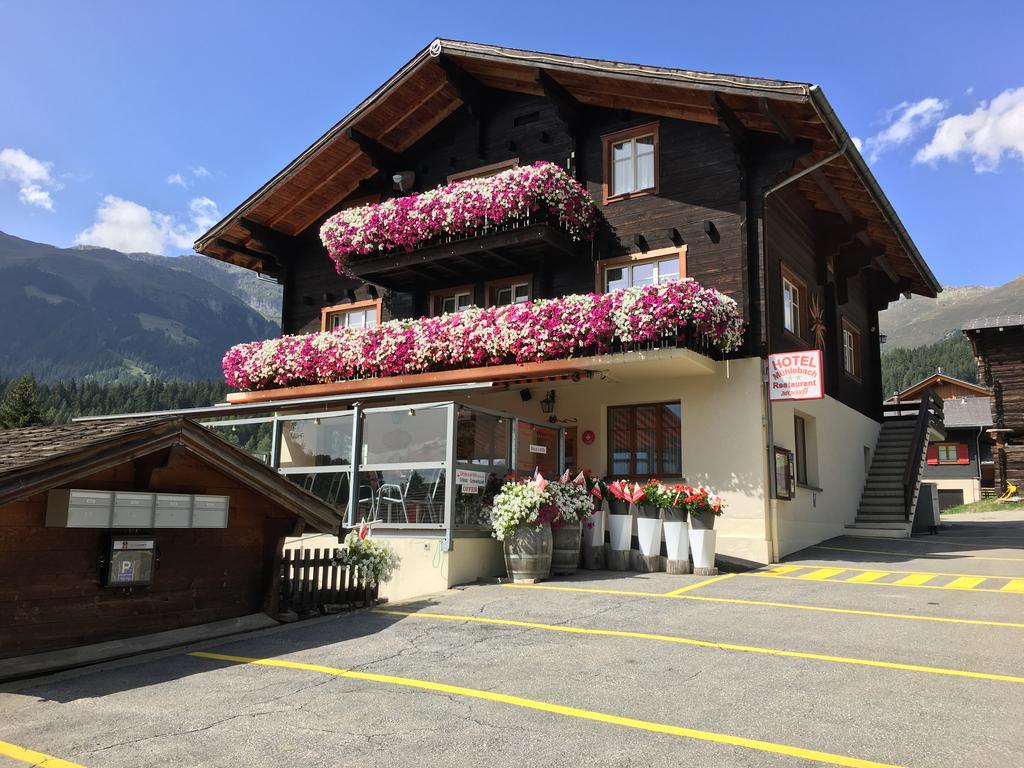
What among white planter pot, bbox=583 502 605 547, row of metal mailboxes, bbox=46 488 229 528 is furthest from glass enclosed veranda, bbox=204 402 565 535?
row of metal mailboxes, bbox=46 488 229 528

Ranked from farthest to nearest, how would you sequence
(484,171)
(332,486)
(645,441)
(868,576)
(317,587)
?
(484,171), (645,441), (332,486), (868,576), (317,587)

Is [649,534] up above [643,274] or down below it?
below

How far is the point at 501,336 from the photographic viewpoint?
15719 mm

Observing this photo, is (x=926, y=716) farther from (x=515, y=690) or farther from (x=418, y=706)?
(x=418, y=706)

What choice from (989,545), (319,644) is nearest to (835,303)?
(989,545)

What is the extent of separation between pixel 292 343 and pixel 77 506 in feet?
39.3

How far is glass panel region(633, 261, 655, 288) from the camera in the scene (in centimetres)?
1659

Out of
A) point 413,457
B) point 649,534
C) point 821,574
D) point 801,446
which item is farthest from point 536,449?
point 801,446

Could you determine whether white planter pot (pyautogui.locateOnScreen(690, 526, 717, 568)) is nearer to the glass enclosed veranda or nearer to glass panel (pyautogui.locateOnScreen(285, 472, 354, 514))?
the glass enclosed veranda

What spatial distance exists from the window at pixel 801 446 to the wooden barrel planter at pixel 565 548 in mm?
6415

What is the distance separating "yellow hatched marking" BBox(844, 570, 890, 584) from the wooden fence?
666 centimetres

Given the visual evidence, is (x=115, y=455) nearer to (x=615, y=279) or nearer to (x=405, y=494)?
(x=405, y=494)

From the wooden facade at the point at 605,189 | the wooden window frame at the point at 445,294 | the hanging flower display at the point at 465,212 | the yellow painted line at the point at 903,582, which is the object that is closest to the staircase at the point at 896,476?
the wooden facade at the point at 605,189

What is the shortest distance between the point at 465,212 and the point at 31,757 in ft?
43.4
